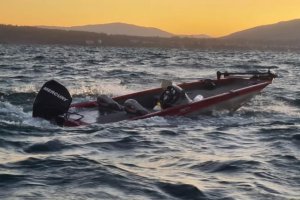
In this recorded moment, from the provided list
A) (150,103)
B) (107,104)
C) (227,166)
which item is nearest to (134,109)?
(107,104)

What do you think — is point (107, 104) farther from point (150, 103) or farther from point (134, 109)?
point (150, 103)

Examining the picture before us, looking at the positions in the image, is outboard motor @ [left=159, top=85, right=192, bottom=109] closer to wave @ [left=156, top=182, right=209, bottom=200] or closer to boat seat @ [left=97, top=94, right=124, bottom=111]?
boat seat @ [left=97, top=94, right=124, bottom=111]

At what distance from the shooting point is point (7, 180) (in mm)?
9438

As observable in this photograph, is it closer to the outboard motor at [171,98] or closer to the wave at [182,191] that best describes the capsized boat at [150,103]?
the outboard motor at [171,98]

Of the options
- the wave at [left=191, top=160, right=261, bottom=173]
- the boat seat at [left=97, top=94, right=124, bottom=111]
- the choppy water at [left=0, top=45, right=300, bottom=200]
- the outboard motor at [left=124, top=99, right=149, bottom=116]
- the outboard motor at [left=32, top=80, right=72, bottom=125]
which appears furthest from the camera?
the boat seat at [left=97, top=94, right=124, bottom=111]

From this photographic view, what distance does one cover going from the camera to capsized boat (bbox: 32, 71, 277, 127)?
1523 centimetres

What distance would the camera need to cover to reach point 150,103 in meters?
19.2

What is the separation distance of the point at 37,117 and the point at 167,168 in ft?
19.4

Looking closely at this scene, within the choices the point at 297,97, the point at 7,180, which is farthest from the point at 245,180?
the point at 297,97

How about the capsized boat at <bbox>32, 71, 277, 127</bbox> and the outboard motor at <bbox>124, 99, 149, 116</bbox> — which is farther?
the outboard motor at <bbox>124, 99, 149, 116</bbox>

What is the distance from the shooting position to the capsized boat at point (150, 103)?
15.2m

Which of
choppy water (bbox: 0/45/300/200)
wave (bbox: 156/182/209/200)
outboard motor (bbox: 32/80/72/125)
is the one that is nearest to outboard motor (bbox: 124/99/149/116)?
choppy water (bbox: 0/45/300/200)

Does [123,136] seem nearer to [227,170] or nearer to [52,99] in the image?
[52,99]

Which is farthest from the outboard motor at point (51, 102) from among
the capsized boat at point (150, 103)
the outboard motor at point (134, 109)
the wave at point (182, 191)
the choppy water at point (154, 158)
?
the wave at point (182, 191)
